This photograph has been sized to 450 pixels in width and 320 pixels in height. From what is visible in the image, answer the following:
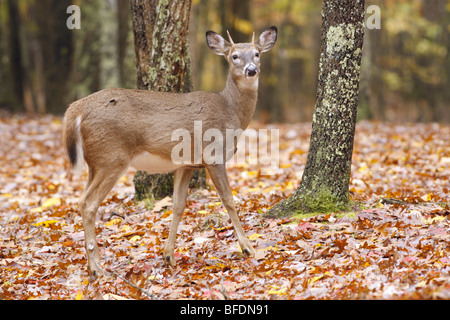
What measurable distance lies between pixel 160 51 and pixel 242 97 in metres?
1.62

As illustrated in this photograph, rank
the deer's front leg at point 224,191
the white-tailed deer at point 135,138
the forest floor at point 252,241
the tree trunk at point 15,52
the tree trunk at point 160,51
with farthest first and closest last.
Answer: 1. the tree trunk at point 15,52
2. the tree trunk at point 160,51
3. the deer's front leg at point 224,191
4. the white-tailed deer at point 135,138
5. the forest floor at point 252,241

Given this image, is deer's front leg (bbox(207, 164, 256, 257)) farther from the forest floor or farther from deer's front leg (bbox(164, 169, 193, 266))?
deer's front leg (bbox(164, 169, 193, 266))

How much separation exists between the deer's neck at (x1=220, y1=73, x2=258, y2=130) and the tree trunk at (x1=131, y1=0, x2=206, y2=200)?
1.28 meters

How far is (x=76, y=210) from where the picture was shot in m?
7.82

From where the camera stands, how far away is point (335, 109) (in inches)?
242

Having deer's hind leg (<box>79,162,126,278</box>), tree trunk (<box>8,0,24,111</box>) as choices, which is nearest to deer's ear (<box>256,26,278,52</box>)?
deer's hind leg (<box>79,162,126,278</box>)

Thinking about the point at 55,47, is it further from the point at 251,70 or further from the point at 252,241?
the point at 252,241

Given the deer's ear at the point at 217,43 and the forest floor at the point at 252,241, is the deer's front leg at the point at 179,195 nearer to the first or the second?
the forest floor at the point at 252,241

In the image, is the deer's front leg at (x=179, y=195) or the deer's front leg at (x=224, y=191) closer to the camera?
the deer's front leg at (x=224, y=191)

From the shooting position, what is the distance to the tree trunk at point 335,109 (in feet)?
19.9

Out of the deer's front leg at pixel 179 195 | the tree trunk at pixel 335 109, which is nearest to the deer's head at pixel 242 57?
the tree trunk at pixel 335 109

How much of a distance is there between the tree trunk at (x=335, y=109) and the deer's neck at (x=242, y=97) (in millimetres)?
741
